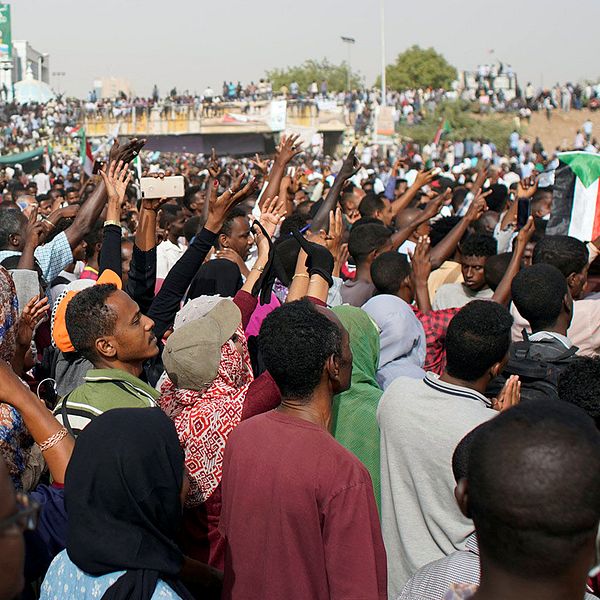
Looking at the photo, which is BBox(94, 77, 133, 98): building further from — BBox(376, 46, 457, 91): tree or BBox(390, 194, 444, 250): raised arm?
BBox(390, 194, 444, 250): raised arm

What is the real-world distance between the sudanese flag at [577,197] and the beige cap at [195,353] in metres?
4.32

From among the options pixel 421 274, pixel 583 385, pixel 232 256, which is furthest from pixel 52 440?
pixel 232 256

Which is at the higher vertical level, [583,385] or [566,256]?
[566,256]

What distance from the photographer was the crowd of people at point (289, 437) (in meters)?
1.75

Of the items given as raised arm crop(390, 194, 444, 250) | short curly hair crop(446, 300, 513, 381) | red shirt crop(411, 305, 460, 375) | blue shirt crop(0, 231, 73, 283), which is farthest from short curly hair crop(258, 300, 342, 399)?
raised arm crop(390, 194, 444, 250)

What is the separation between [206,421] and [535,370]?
1428 millimetres

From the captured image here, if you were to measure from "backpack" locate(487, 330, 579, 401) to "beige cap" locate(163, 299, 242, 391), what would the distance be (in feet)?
3.78

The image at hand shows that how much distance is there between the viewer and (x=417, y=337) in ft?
15.0

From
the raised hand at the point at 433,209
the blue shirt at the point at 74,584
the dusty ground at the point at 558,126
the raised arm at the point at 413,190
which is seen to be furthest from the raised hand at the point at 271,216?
the dusty ground at the point at 558,126

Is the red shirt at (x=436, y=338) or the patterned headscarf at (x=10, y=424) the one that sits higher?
the patterned headscarf at (x=10, y=424)

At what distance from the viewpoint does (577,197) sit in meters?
7.24

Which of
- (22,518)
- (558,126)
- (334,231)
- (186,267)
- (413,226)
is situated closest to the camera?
(22,518)

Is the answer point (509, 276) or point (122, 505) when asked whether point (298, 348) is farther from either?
point (509, 276)

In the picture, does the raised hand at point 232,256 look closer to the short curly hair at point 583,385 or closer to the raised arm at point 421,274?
the raised arm at point 421,274
